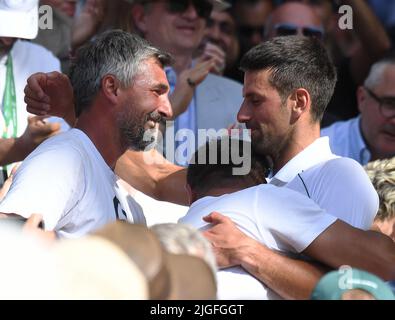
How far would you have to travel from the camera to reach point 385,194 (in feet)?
12.7

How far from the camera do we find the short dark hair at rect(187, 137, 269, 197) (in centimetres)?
343

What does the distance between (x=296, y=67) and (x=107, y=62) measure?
2.16 feet

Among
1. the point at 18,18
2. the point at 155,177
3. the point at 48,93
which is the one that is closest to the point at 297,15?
the point at 155,177

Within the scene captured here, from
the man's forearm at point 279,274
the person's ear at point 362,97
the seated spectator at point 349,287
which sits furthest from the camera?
the person's ear at point 362,97

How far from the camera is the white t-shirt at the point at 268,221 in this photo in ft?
9.96

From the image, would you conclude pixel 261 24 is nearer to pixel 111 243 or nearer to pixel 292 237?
pixel 292 237

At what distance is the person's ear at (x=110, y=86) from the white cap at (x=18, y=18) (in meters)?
0.67

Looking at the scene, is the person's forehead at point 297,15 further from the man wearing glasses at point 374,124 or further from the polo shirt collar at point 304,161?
the polo shirt collar at point 304,161

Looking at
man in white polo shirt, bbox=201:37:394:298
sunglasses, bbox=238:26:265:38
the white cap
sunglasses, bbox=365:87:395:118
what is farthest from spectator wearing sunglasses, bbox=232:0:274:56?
man in white polo shirt, bbox=201:37:394:298

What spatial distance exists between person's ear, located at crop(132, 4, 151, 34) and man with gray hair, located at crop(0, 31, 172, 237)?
53.8 inches

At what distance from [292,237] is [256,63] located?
1.02 meters

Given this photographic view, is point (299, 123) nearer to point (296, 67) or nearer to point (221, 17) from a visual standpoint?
point (296, 67)

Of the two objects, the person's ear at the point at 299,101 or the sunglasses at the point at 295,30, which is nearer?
the person's ear at the point at 299,101

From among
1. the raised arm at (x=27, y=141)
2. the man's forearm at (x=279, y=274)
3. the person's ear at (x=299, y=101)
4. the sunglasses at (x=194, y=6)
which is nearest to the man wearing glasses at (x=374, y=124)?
the sunglasses at (x=194, y=6)
